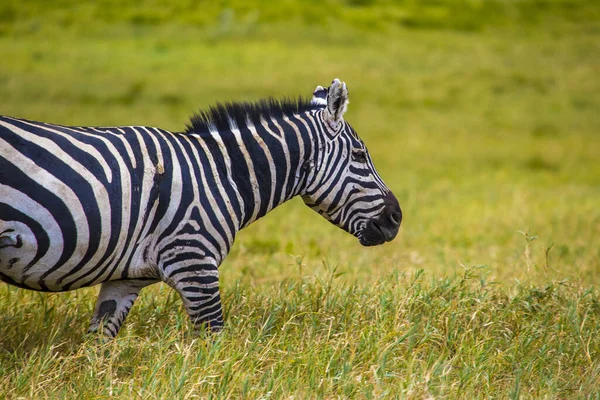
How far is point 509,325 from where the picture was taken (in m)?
5.40

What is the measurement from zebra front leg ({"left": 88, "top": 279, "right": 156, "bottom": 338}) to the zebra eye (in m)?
1.60

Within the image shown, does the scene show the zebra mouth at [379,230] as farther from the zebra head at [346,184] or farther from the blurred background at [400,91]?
the blurred background at [400,91]

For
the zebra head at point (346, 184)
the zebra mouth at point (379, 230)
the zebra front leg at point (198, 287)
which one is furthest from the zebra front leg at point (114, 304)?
the zebra mouth at point (379, 230)

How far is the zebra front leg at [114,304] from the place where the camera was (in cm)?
483

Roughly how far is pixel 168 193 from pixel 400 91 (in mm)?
19288

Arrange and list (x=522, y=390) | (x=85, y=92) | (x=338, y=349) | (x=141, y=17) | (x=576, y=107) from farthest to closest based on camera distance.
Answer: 1. (x=141, y=17)
2. (x=576, y=107)
3. (x=85, y=92)
4. (x=338, y=349)
5. (x=522, y=390)

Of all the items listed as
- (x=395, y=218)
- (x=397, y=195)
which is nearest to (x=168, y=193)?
(x=395, y=218)

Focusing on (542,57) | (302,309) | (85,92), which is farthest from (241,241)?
(542,57)

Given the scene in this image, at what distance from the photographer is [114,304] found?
4.87 meters

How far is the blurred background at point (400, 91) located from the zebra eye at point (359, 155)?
7.14 ft

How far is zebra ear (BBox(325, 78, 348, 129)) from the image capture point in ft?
16.2

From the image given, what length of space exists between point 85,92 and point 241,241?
12773 mm

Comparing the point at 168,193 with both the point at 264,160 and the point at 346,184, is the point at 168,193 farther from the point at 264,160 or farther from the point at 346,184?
the point at 346,184

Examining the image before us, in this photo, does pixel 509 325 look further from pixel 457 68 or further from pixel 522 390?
pixel 457 68
